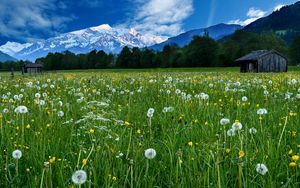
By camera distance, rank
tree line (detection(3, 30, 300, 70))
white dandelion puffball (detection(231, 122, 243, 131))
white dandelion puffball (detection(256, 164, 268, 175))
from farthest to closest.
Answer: tree line (detection(3, 30, 300, 70))
white dandelion puffball (detection(231, 122, 243, 131))
white dandelion puffball (detection(256, 164, 268, 175))

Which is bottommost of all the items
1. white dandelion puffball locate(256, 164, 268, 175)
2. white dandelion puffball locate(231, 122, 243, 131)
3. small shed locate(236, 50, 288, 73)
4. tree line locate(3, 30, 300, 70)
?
white dandelion puffball locate(256, 164, 268, 175)

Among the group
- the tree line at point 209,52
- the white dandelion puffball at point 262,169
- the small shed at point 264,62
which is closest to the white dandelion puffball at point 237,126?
the white dandelion puffball at point 262,169

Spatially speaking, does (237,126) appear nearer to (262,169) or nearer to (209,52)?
(262,169)

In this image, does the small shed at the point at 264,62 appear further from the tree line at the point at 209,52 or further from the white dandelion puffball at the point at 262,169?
the white dandelion puffball at the point at 262,169

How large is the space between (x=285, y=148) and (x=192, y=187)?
4.85 ft

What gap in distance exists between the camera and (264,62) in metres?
71.9

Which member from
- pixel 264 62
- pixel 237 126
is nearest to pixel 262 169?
pixel 237 126

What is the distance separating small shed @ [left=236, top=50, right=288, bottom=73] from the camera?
2775 inches

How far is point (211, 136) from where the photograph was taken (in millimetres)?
3697

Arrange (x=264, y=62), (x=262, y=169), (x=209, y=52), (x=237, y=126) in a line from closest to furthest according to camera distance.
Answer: (x=262, y=169) < (x=237, y=126) < (x=264, y=62) < (x=209, y=52)

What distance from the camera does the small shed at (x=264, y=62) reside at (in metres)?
70.5

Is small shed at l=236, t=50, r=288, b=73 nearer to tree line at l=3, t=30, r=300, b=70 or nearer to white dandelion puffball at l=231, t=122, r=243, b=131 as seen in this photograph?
tree line at l=3, t=30, r=300, b=70

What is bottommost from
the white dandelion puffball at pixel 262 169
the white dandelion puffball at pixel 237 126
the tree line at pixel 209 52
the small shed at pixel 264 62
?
the white dandelion puffball at pixel 262 169

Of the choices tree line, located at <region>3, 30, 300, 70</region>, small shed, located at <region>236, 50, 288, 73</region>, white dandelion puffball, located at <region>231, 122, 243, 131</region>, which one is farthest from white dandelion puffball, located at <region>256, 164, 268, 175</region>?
tree line, located at <region>3, 30, 300, 70</region>
